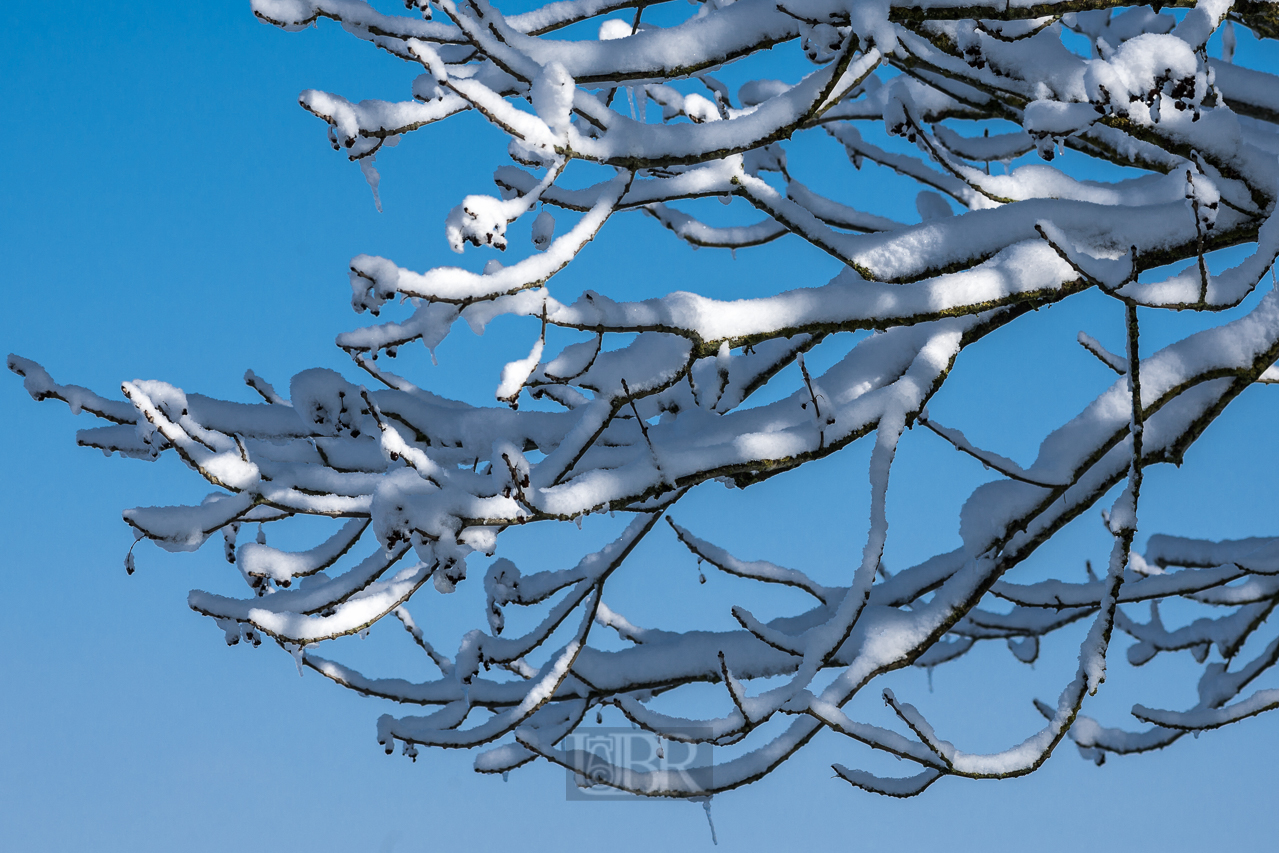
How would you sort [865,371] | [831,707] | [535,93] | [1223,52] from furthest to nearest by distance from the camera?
[1223,52], [865,371], [831,707], [535,93]

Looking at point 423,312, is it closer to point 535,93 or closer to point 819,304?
point 535,93

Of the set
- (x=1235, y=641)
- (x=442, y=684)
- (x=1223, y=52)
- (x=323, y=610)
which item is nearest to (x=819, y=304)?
(x=323, y=610)

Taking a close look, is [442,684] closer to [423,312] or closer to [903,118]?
[423,312]

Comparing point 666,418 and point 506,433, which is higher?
point 666,418

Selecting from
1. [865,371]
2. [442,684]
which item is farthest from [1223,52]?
[442,684]

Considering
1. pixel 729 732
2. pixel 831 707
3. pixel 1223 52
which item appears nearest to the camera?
pixel 831 707

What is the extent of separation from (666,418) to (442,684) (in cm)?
130

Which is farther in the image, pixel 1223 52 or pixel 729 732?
pixel 1223 52

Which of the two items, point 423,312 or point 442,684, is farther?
point 442,684

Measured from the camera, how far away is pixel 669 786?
3713mm

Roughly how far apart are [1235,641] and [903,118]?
335 cm

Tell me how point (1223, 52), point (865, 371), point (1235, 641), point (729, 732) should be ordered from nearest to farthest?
1. point (729, 732)
2. point (865, 371)
3. point (1223, 52)
4. point (1235, 641)

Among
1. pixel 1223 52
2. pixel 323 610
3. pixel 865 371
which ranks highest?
pixel 1223 52

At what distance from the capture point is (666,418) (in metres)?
4.06
